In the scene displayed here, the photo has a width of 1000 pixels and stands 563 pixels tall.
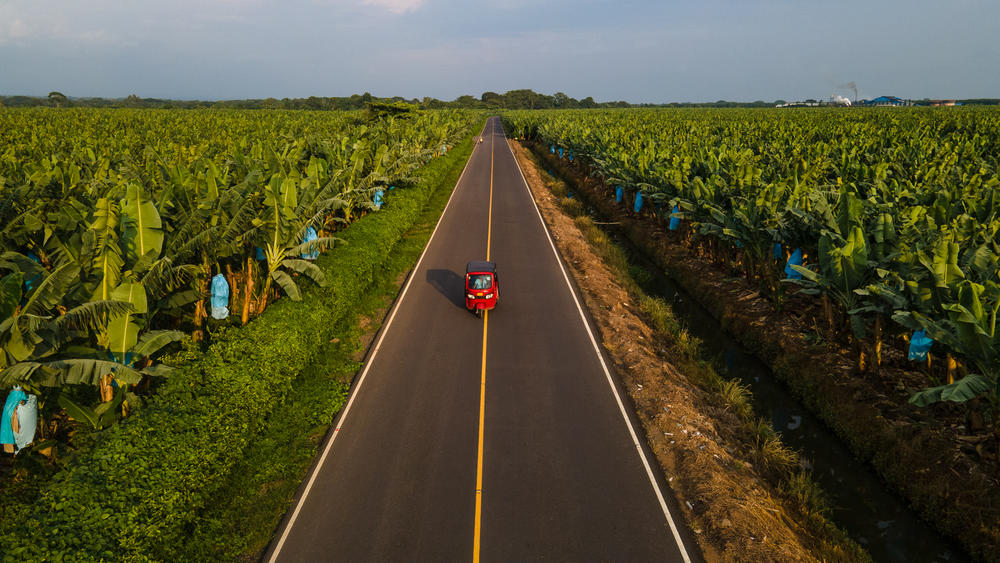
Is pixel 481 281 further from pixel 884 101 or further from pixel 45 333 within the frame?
pixel 884 101

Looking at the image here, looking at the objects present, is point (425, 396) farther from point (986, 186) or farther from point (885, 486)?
point (986, 186)

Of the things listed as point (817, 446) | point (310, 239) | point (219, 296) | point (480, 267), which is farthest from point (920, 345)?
point (310, 239)

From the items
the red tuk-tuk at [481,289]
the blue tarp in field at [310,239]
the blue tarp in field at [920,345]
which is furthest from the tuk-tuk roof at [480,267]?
the blue tarp in field at [920,345]

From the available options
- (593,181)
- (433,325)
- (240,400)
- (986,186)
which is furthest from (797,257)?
(593,181)

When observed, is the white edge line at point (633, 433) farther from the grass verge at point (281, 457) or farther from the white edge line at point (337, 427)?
the grass verge at point (281, 457)

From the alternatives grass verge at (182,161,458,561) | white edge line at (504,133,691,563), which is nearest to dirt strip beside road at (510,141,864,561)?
white edge line at (504,133,691,563)
